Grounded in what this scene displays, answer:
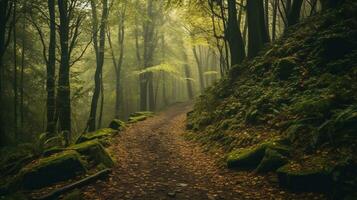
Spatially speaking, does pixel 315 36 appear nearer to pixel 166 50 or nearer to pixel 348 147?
pixel 348 147

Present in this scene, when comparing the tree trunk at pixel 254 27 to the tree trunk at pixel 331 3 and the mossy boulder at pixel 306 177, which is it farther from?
the mossy boulder at pixel 306 177

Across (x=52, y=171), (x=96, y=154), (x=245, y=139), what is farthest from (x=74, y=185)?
(x=245, y=139)

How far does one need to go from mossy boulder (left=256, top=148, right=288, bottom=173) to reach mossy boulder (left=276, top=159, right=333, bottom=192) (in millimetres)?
454

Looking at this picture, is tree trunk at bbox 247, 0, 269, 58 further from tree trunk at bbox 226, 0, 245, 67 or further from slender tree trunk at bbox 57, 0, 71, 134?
slender tree trunk at bbox 57, 0, 71, 134

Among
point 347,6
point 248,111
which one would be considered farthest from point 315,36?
point 248,111

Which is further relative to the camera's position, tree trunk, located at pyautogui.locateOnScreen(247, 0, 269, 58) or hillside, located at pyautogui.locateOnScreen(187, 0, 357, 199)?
tree trunk, located at pyautogui.locateOnScreen(247, 0, 269, 58)

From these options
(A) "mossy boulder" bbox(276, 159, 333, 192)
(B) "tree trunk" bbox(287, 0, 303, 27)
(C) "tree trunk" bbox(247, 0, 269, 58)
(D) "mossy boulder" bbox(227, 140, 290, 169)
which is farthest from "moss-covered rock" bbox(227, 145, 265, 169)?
(B) "tree trunk" bbox(287, 0, 303, 27)

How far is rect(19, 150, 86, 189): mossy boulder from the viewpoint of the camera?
7.51 m

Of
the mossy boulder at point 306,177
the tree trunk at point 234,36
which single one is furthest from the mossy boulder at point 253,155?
the tree trunk at point 234,36

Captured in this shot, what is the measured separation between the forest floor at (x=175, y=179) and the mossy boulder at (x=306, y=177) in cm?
17

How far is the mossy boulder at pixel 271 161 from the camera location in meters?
7.13

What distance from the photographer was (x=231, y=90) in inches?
585

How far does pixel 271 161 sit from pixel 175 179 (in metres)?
2.46

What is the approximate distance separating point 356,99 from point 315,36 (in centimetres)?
479
